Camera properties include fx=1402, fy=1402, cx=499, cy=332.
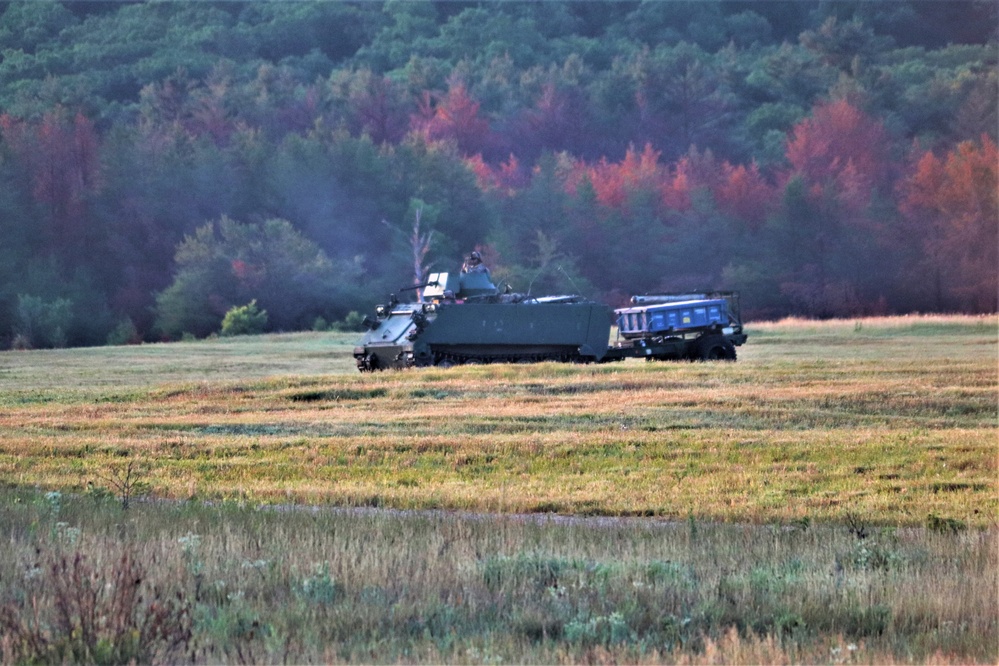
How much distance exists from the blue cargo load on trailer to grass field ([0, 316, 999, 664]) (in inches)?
242

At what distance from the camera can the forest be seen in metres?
58.2

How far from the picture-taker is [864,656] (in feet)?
22.1

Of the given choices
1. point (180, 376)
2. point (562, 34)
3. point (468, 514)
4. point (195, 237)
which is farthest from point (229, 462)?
point (562, 34)

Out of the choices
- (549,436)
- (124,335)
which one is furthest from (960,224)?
(549,436)

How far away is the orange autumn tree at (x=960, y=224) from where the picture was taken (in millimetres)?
61281

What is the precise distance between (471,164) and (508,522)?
60.5 meters

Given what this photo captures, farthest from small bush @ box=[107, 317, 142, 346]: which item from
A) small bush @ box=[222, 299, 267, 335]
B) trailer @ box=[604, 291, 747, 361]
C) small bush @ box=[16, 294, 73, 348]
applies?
trailer @ box=[604, 291, 747, 361]

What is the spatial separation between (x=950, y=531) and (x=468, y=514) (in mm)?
3801

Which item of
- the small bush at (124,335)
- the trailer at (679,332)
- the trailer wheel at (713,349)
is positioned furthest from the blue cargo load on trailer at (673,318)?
the small bush at (124,335)

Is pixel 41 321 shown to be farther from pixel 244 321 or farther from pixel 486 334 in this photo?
Result: pixel 486 334

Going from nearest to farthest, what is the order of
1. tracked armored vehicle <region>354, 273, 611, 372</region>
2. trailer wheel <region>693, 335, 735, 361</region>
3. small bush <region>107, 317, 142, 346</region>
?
tracked armored vehicle <region>354, 273, 611, 372</region>, trailer wheel <region>693, 335, 735, 361</region>, small bush <region>107, 317, 142, 346</region>

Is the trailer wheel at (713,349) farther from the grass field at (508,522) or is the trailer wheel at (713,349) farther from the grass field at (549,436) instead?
the grass field at (508,522)

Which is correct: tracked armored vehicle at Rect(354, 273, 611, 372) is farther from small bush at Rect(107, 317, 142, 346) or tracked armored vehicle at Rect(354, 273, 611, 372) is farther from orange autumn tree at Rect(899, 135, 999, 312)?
orange autumn tree at Rect(899, 135, 999, 312)

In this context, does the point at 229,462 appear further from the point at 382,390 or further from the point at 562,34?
the point at 562,34
